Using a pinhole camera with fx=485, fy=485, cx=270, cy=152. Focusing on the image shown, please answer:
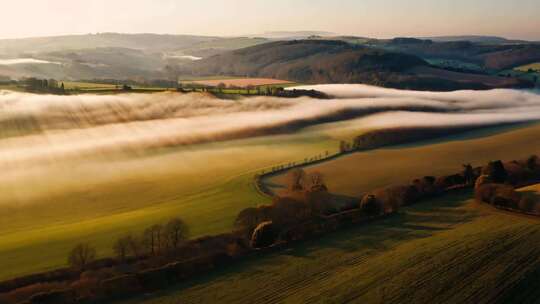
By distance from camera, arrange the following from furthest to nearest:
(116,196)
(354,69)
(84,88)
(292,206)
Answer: (354,69), (84,88), (116,196), (292,206)

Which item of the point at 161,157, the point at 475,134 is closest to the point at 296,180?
the point at 161,157

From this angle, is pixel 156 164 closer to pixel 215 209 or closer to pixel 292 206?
pixel 215 209

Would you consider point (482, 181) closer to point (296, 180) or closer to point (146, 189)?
point (296, 180)

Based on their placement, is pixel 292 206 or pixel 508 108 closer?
pixel 292 206

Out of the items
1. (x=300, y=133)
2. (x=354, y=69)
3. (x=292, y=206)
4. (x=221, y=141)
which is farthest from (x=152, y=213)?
(x=354, y=69)

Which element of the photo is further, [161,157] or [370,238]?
[161,157]

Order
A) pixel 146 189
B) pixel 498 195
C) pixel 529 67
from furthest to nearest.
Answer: pixel 529 67
pixel 146 189
pixel 498 195

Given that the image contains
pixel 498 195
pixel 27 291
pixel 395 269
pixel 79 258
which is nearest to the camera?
pixel 27 291
